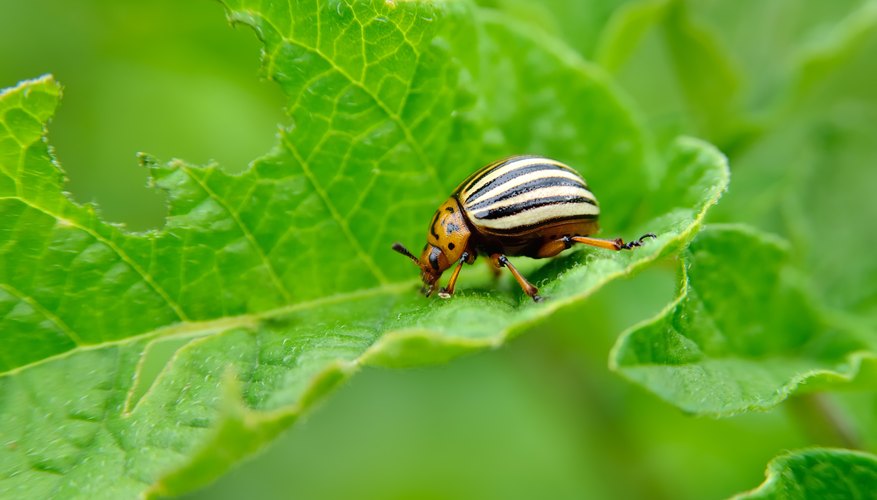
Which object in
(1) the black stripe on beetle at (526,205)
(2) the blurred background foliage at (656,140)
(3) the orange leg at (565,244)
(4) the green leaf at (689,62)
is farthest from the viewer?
(2) the blurred background foliage at (656,140)

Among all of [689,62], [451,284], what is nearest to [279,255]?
[451,284]

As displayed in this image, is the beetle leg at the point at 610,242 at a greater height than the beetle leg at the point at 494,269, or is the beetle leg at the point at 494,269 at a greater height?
the beetle leg at the point at 610,242

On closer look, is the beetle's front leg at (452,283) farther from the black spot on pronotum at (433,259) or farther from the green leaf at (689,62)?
the green leaf at (689,62)

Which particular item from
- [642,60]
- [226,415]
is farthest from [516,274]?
[642,60]

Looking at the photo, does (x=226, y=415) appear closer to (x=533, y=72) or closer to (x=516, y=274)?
(x=516, y=274)

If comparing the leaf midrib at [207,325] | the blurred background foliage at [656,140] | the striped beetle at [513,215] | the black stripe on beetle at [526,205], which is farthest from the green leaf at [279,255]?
the blurred background foliage at [656,140]

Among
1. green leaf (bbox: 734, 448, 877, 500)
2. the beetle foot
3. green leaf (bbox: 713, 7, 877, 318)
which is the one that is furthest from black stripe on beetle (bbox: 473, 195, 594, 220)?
green leaf (bbox: 734, 448, 877, 500)

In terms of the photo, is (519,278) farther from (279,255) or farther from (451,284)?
(279,255)
